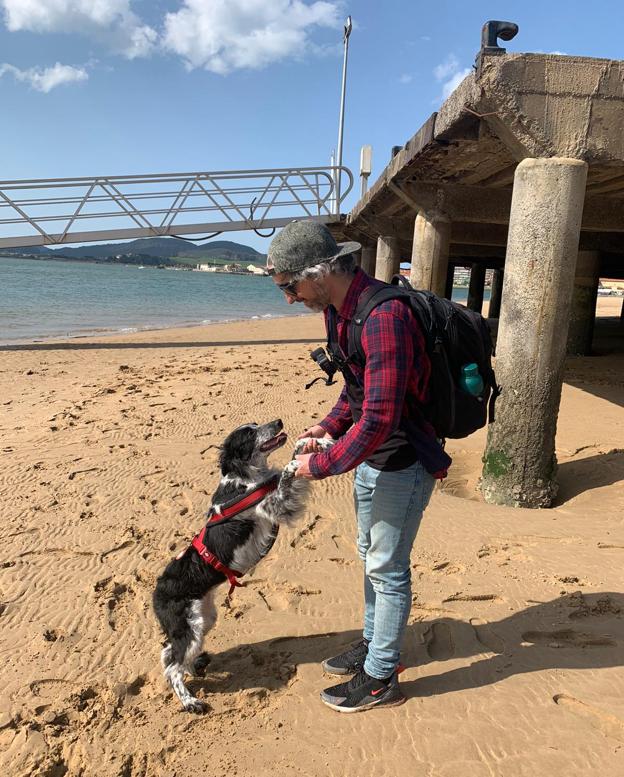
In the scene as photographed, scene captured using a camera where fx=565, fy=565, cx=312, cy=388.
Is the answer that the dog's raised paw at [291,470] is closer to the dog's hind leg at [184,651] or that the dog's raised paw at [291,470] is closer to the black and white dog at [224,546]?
the black and white dog at [224,546]

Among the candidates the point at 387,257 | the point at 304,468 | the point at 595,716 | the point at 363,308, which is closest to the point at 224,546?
the point at 304,468

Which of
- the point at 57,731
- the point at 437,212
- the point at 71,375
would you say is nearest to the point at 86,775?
the point at 57,731

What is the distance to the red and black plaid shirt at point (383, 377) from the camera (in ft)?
7.14

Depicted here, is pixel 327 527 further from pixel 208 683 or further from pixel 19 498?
pixel 19 498

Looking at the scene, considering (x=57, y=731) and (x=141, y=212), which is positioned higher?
(x=141, y=212)

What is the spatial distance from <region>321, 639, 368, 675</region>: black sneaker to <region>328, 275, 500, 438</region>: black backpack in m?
1.38

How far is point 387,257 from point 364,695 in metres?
11.8

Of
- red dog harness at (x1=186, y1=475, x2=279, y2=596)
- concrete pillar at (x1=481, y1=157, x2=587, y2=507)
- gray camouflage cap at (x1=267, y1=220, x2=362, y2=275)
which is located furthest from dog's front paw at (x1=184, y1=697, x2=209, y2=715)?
concrete pillar at (x1=481, y1=157, x2=587, y2=507)

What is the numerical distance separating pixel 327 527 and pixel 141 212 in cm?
1370

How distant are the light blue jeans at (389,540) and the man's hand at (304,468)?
312mm

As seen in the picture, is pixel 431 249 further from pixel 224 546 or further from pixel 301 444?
pixel 224 546

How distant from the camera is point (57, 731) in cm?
266

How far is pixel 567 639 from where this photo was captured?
319cm

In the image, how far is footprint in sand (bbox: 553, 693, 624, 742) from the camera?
8.16ft
